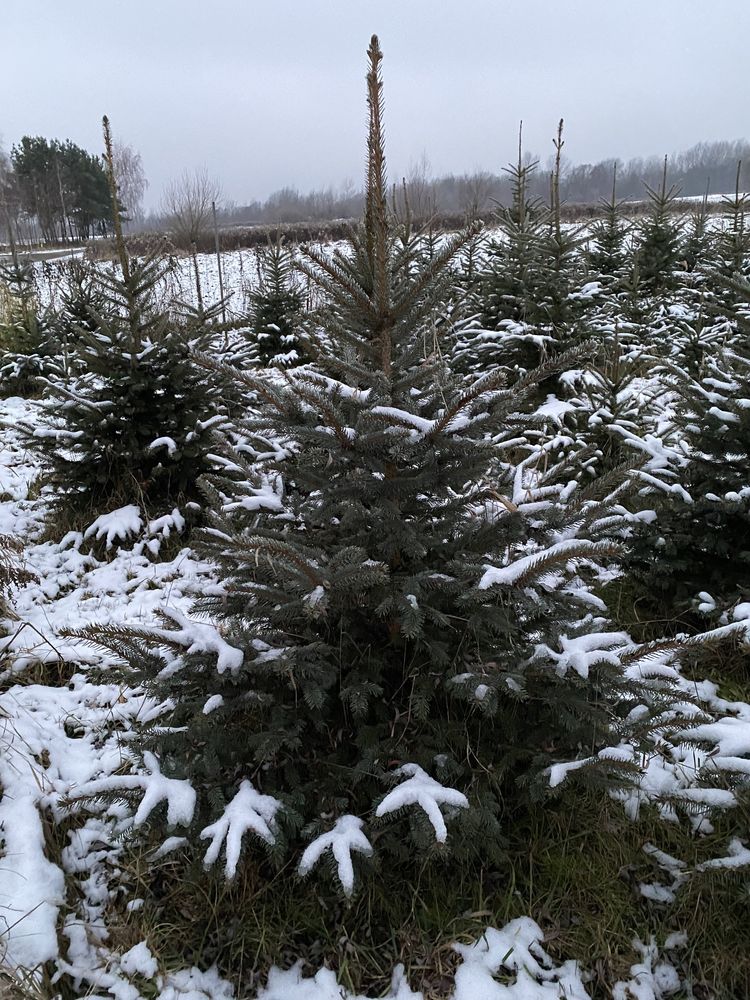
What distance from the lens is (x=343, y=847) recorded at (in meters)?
1.68

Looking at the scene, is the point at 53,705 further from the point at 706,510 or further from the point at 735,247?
the point at 735,247

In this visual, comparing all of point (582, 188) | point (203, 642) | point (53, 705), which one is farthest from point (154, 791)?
point (582, 188)

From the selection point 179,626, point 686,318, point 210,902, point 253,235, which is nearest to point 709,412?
point 179,626

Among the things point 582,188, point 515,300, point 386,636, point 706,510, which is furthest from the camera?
point 582,188

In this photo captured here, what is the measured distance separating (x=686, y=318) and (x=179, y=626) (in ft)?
24.1

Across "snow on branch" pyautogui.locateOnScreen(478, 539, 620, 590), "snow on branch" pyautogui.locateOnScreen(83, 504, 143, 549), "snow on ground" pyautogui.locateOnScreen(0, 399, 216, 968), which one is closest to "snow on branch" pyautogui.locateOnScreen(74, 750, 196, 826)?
"snow on ground" pyautogui.locateOnScreen(0, 399, 216, 968)

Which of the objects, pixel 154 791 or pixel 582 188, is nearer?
pixel 154 791

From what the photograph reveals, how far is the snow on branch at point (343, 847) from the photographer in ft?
5.24

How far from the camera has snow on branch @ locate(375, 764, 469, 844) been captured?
163cm

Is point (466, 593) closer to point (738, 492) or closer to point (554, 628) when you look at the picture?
point (554, 628)

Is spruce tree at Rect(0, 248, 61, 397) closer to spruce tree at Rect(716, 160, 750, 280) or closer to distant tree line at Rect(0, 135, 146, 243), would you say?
spruce tree at Rect(716, 160, 750, 280)

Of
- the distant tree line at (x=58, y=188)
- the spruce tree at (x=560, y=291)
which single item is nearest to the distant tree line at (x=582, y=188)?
the distant tree line at (x=58, y=188)

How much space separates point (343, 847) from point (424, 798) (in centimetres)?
26

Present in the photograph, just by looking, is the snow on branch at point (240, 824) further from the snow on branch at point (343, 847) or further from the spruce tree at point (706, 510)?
the spruce tree at point (706, 510)
